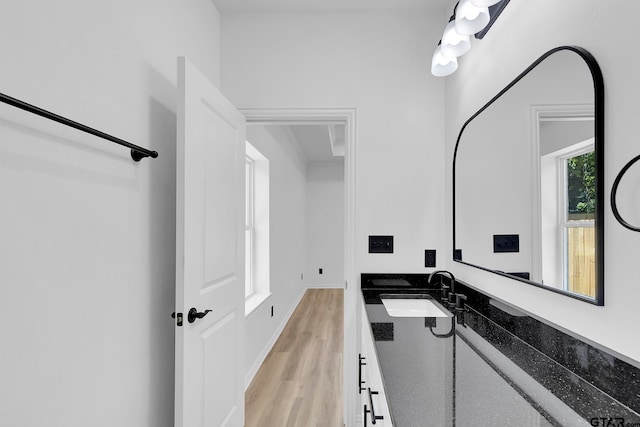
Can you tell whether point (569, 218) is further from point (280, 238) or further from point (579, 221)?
point (280, 238)

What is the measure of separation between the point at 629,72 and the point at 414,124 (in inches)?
53.5

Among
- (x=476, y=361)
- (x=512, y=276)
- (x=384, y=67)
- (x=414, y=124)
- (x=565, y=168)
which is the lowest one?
(x=476, y=361)

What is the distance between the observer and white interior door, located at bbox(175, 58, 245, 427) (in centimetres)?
142

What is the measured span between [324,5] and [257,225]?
2.20 meters

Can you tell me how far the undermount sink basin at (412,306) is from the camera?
1797mm

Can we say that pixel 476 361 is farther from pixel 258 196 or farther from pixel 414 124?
pixel 258 196

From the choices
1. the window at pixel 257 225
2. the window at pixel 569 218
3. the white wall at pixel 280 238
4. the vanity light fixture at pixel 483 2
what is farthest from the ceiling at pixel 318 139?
the window at pixel 569 218

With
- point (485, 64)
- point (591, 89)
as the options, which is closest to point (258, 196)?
point (485, 64)

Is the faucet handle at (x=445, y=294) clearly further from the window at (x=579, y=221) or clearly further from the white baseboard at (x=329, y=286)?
the white baseboard at (x=329, y=286)

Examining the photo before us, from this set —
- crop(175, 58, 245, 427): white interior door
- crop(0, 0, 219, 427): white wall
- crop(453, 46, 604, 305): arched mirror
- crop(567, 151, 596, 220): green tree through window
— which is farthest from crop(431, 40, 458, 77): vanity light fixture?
crop(0, 0, 219, 427): white wall

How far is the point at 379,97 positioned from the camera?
220 cm


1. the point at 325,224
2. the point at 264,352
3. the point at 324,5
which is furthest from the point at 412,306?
the point at 325,224

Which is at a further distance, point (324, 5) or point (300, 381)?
point (300, 381)

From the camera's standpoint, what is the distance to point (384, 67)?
220 centimetres
